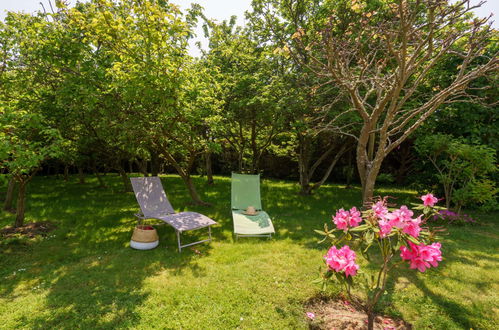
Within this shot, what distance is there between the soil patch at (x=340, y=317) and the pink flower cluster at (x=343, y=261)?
1058mm

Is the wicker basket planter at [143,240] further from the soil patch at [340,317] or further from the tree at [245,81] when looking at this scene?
the tree at [245,81]

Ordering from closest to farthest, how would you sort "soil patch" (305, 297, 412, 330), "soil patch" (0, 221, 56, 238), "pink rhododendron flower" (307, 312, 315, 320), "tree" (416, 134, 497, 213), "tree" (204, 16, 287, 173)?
"soil patch" (305, 297, 412, 330)
"pink rhododendron flower" (307, 312, 315, 320)
"soil patch" (0, 221, 56, 238)
"tree" (416, 134, 497, 213)
"tree" (204, 16, 287, 173)

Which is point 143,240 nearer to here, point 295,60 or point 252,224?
point 252,224

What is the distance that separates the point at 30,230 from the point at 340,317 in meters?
A: 6.94

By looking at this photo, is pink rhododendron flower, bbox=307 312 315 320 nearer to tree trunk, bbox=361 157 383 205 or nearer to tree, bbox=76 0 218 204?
tree trunk, bbox=361 157 383 205

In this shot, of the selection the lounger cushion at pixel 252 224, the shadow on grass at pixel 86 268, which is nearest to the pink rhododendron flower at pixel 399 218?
the shadow on grass at pixel 86 268

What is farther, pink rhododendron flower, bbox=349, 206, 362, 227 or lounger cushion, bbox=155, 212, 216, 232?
lounger cushion, bbox=155, 212, 216, 232

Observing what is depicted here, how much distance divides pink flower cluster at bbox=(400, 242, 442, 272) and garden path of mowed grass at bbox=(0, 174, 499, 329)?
1.46m

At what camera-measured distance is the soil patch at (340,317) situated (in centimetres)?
305

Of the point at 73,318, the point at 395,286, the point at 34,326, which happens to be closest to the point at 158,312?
the point at 73,318

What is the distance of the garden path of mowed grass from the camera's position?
3166 mm

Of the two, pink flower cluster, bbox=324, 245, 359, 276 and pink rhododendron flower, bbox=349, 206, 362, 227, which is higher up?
pink rhododendron flower, bbox=349, 206, 362, 227

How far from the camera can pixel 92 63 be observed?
6.18 metres

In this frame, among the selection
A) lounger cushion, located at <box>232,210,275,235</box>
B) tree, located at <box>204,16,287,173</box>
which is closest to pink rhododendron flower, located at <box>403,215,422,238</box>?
lounger cushion, located at <box>232,210,275,235</box>
